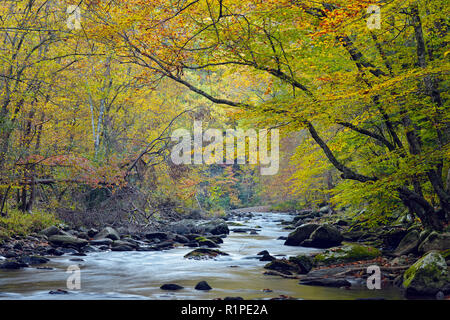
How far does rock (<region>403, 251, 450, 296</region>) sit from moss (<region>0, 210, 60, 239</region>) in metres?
10.7

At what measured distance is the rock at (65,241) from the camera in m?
12.7

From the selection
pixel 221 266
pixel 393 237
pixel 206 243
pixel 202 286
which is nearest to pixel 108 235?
pixel 206 243

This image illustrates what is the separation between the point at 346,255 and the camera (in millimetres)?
9836

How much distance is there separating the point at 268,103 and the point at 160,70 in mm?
2785

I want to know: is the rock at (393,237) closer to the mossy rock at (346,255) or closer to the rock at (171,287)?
the mossy rock at (346,255)

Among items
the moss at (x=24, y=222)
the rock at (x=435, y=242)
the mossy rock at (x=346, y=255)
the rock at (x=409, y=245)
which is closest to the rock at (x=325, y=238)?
the rock at (x=409, y=245)

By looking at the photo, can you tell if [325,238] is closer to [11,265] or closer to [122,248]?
[122,248]

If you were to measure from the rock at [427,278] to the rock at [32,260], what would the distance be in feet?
27.3

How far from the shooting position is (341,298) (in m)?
6.81

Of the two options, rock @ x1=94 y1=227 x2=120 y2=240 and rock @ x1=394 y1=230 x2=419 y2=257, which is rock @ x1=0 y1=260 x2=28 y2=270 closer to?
rock @ x1=94 y1=227 x2=120 y2=240

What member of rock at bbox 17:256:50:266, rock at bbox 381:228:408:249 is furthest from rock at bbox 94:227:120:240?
rock at bbox 381:228:408:249
